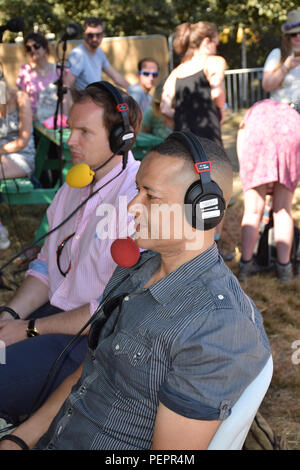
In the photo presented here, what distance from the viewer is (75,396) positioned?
63.8 inches

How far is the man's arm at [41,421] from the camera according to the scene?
168cm

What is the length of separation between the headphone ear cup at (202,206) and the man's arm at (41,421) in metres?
0.65

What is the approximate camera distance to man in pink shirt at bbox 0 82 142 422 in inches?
82.0

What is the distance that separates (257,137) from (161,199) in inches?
104

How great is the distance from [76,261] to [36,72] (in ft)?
15.9

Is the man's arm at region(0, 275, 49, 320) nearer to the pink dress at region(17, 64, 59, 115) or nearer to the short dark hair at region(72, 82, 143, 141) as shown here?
the short dark hair at region(72, 82, 143, 141)

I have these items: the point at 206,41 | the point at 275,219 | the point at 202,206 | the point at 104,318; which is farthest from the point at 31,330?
the point at 206,41

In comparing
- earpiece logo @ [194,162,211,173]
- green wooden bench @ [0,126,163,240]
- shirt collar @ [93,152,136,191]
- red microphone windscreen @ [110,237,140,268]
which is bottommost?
green wooden bench @ [0,126,163,240]

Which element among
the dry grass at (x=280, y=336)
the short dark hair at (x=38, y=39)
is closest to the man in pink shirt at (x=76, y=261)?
the dry grass at (x=280, y=336)

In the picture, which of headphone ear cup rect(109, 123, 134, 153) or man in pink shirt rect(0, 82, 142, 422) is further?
headphone ear cup rect(109, 123, 134, 153)

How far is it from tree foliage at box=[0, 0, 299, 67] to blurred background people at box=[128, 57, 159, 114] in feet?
36.4

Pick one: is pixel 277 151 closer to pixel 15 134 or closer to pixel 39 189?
pixel 39 189

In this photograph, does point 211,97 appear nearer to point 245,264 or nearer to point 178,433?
point 245,264

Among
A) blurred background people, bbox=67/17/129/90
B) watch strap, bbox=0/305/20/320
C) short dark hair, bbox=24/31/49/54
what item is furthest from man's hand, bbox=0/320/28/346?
short dark hair, bbox=24/31/49/54
